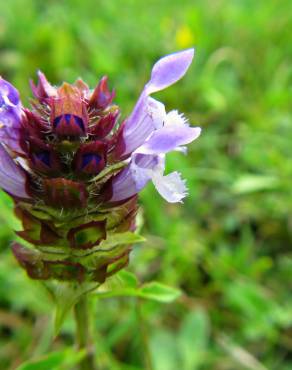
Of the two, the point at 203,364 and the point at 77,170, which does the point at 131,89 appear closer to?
the point at 203,364

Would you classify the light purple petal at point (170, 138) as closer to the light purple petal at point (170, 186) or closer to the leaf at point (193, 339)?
the light purple petal at point (170, 186)

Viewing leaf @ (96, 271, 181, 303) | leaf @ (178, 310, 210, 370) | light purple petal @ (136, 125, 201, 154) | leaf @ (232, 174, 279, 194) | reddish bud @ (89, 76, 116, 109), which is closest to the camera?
light purple petal @ (136, 125, 201, 154)

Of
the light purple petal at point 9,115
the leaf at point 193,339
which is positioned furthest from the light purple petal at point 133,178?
the leaf at point 193,339

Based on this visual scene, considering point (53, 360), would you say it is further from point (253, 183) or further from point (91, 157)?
point (253, 183)

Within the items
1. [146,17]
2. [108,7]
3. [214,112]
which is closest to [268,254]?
[214,112]

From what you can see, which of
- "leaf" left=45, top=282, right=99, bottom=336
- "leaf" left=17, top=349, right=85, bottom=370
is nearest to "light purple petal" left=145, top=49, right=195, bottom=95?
"leaf" left=45, top=282, right=99, bottom=336

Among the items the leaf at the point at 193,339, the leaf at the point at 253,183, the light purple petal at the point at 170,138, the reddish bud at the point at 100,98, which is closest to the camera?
the light purple petal at the point at 170,138

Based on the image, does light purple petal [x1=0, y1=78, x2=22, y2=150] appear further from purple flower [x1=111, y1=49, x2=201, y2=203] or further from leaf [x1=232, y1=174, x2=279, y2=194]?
leaf [x1=232, y1=174, x2=279, y2=194]

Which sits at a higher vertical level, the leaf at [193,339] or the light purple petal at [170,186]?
the light purple petal at [170,186]


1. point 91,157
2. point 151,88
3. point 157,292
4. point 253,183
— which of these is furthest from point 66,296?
point 253,183
